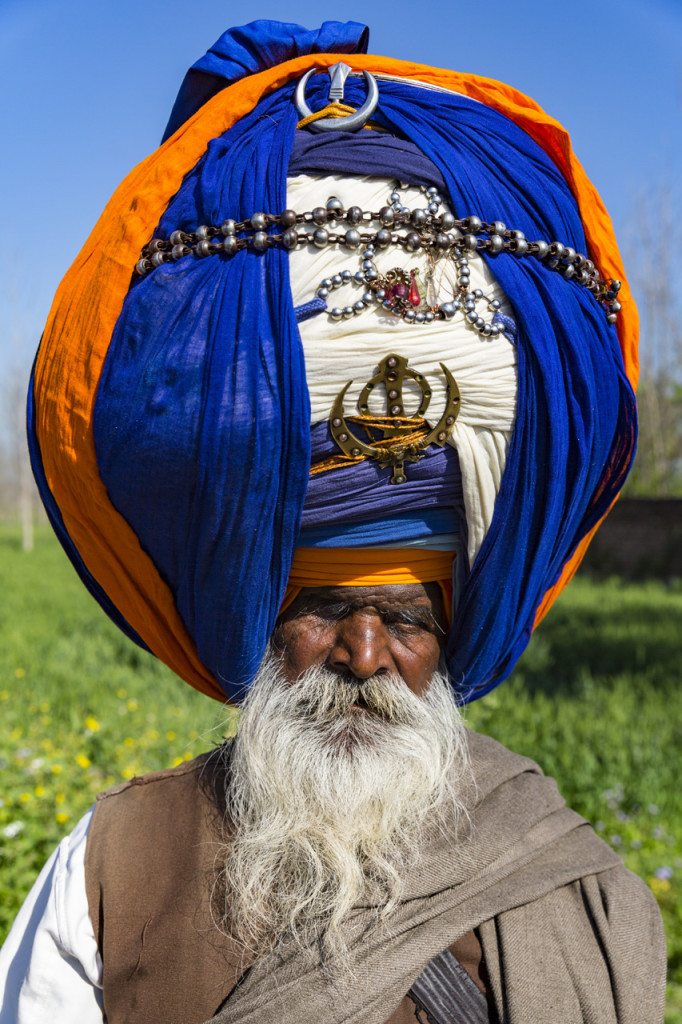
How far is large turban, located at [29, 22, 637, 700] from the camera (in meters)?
1.33

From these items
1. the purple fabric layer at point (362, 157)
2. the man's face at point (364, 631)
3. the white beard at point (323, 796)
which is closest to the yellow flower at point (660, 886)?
the white beard at point (323, 796)

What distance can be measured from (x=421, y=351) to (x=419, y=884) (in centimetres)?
86

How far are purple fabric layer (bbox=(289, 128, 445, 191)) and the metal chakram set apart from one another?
0.04ft

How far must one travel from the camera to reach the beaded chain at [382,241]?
132 cm

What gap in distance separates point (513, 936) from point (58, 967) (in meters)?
0.74

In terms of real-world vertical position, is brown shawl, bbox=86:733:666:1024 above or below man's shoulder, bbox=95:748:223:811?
below

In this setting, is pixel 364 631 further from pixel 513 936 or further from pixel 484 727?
pixel 484 727

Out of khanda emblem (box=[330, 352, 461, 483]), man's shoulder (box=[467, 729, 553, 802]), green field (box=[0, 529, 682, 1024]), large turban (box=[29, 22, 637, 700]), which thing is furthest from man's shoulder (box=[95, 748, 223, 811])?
khanda emblem (box=[330, 352, 461, 483])

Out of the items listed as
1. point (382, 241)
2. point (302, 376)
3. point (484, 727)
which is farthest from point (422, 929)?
point (484, 727)

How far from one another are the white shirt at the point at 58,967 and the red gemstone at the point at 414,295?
3.55ft

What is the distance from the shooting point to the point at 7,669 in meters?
7.10

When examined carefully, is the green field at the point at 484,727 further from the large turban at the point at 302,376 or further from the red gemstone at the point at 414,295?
the red gemstone at the point at 414,295

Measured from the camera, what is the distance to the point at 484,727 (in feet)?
18.3

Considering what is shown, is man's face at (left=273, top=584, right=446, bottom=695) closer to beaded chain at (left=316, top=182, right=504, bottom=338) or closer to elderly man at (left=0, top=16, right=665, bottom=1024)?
elderly man at (left=0, top=16, right=665, bottom=1024)
